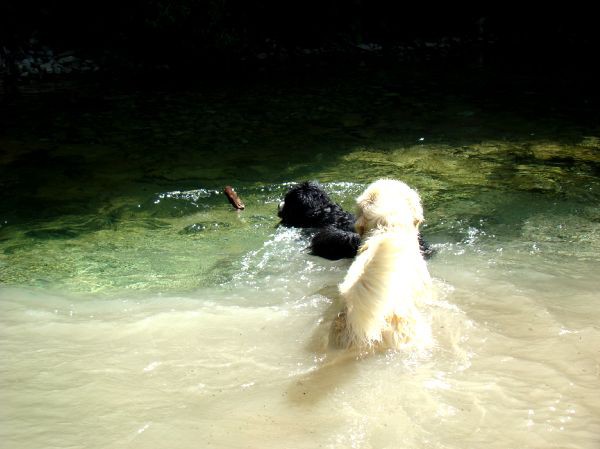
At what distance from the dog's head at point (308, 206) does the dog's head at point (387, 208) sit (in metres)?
1.49

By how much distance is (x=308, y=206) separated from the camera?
5.28 metres

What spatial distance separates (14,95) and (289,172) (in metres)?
6.61

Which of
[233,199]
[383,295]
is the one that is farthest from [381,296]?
[233,199]

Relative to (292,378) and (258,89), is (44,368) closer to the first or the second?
(292,378)

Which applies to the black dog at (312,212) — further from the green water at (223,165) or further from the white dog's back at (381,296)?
the white dog's back at (381,296)

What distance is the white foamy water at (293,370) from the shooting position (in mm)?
2473

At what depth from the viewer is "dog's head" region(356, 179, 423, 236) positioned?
354 cm

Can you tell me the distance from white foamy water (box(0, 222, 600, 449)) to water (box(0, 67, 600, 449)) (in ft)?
0.04

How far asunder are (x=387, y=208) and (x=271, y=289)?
3.73 ft

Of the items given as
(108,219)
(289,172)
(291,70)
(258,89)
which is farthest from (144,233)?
(291,70)

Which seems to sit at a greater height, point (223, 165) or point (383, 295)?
point (383, 295)

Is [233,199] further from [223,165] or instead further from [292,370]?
[292,370]

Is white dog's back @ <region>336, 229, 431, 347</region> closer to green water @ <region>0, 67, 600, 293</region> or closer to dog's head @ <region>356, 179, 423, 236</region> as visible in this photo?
dog's head @ <region>356, 179, 423, 236</region>

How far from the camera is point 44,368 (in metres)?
3.06
